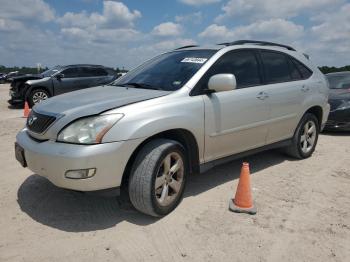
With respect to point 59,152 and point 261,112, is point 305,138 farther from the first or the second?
point 59,152

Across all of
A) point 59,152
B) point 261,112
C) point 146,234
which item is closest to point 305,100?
point 261,112

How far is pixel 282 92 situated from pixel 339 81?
547cm

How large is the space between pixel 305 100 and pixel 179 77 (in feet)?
8.01

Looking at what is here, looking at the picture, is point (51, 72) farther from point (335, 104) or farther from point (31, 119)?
point (31, 119)

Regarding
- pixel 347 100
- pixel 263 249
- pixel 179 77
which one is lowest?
pixel 263 249

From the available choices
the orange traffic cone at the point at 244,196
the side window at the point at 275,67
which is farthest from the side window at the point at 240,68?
the orange traffic cone at the point at 244,196

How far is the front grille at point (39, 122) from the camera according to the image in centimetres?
358

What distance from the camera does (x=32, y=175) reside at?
5.03 m

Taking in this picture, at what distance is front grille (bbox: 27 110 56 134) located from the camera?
358 cm

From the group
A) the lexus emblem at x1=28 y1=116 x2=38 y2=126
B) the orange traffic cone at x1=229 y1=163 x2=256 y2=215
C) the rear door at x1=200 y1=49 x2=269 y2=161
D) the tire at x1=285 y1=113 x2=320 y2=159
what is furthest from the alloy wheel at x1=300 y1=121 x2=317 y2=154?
the lexus emblem at x1=28 y1=116 x2=38 y2=126

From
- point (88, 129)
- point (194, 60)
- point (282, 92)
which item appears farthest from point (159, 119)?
point (282, 92)

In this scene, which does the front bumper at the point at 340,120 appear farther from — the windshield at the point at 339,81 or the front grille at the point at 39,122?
the front grille at the point at 39,122

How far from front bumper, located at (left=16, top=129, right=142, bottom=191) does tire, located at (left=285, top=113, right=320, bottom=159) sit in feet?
10.7

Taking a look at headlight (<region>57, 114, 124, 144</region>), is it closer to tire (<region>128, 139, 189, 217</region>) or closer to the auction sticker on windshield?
tire (<region>128, 139, 189, 217</region>)
